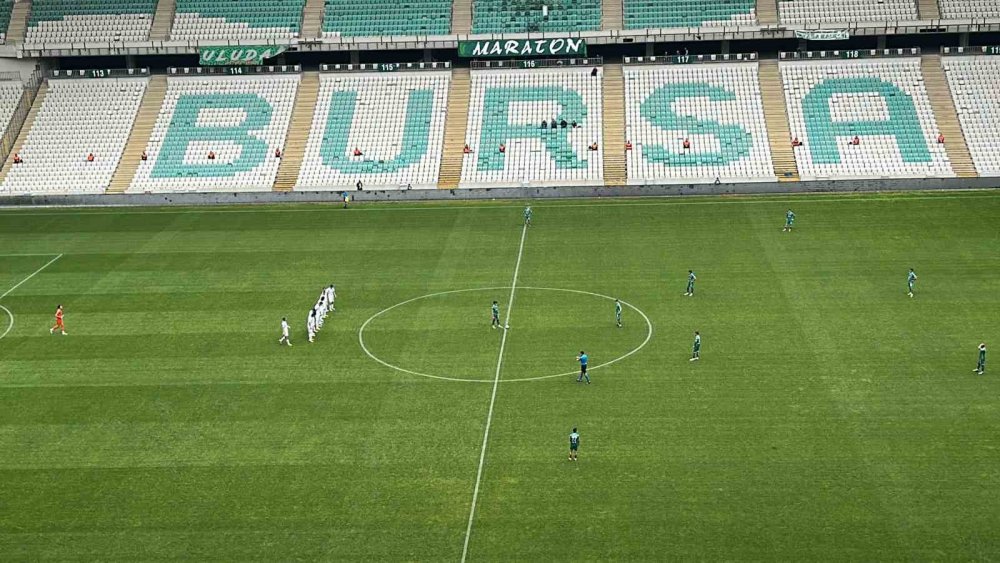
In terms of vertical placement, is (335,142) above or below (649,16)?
below

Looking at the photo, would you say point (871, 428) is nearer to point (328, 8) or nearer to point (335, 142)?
point (335, 142)

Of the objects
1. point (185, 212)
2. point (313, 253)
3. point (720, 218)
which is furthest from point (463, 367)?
point (185, 212)

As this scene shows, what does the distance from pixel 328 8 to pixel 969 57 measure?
4410cm

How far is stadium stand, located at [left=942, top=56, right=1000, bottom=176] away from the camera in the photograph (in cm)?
7050

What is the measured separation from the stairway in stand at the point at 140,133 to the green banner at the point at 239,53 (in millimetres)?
4700

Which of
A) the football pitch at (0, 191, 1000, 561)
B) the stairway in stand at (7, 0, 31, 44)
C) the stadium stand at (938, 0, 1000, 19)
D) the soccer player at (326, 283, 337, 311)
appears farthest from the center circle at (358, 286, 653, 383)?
the stairway in stand at (7, 0, 31, 44)

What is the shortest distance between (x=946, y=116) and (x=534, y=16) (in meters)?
28.3

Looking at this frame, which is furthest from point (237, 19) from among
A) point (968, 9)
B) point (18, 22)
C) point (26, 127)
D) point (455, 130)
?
point (968, 9)

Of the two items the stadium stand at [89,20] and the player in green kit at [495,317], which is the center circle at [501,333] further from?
the stadium stand at [89,20]

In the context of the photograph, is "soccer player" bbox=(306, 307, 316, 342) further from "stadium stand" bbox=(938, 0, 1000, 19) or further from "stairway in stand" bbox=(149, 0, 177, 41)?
"stadium stand" bbox=(938, 0, 1000, 19)

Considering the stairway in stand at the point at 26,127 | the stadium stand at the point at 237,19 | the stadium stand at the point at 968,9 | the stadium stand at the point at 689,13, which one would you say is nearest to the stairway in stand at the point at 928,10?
the stadium stand at the point at 968,9

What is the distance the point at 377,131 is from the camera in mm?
76875

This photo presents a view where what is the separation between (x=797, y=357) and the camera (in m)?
42.3

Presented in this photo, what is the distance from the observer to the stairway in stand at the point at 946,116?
70000 mm
